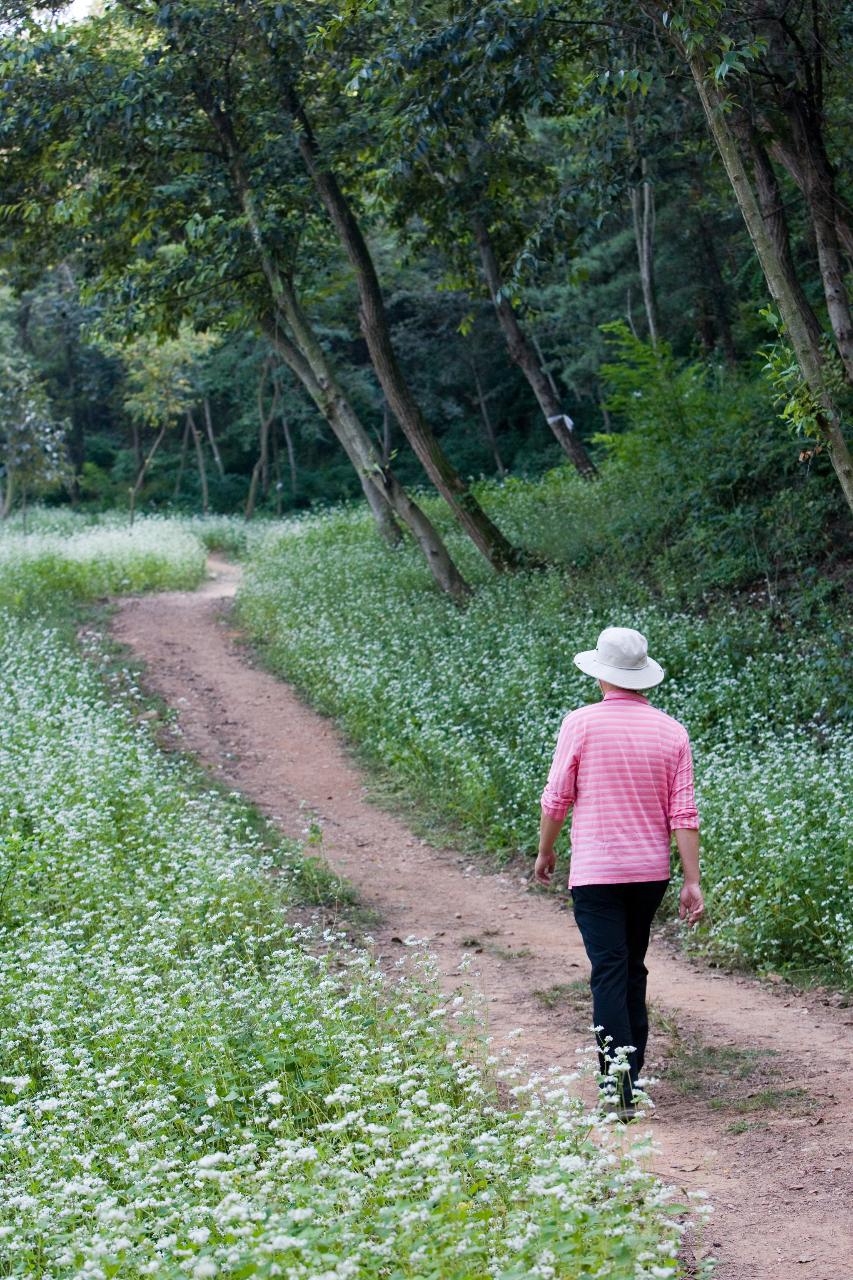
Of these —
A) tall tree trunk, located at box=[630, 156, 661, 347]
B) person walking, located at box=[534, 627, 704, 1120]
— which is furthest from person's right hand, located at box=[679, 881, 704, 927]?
tall tree trunk, located at box=[630, 156, 661, 347]

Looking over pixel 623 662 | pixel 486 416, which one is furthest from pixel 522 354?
pixel 486 416

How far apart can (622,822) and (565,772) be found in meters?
0.34

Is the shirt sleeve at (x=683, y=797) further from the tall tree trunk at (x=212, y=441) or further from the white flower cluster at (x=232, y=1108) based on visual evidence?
the tall tree trunk at (x=212, y=441)

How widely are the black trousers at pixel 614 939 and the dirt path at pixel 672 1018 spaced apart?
0.45 m

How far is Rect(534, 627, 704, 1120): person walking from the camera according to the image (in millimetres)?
5574

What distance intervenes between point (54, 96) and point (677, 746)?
1400 centimetres

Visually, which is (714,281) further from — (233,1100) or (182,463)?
(182,463)

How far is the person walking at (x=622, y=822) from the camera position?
5.57 m

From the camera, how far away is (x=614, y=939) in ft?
18.3

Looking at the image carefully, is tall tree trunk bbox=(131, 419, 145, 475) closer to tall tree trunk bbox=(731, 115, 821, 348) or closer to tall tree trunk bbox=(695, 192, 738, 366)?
tall tree trunk bbox=(695, 192, 738, 366)

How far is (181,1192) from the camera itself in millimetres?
4293

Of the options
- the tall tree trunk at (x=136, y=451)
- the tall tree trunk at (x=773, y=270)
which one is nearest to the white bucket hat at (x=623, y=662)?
the tall tree trunk at (x=773, y=270)

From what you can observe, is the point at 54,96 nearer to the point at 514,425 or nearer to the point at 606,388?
the point at 606,388

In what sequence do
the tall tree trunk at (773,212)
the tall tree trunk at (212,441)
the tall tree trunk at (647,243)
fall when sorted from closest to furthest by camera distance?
1. the tall tree trunk at (773,212)
2. the tall tree trunk at (647,243)
3. the tall tree trunk at (212,441)
